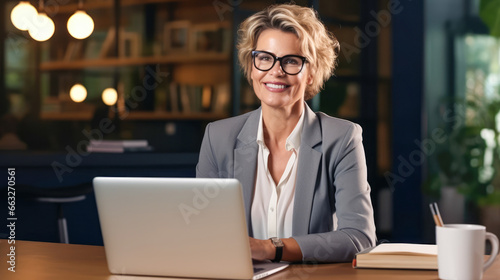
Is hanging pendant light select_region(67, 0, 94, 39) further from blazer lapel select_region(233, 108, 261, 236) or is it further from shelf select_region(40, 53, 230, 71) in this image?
blazer lapel select_region(233, 108, 261, 236)

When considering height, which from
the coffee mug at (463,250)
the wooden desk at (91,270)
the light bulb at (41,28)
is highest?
the light bulb at (41,28)

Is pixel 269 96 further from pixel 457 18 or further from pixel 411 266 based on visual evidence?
pixel 457 18

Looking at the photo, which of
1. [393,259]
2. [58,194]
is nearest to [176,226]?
[393,259]

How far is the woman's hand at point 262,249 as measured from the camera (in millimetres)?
1534

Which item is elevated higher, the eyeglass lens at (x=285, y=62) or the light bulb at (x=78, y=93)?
the eyeglass lens at (x=285, y=62)

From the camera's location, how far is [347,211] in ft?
6.19

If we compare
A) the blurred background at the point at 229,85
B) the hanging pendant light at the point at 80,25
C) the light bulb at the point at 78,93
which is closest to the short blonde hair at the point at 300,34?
the blurred background at the point at 229,85

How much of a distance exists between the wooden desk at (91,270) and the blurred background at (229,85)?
3.19m

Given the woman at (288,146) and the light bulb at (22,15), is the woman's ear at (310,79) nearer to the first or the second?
the woman at (288,146)

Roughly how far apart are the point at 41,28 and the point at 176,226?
12.9ft

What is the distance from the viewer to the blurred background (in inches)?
198

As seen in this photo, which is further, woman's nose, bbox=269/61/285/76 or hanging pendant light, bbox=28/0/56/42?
hanging pendant light, bbox=28/0/56/42

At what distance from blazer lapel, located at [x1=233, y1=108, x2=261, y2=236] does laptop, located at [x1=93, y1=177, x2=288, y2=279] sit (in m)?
0.70

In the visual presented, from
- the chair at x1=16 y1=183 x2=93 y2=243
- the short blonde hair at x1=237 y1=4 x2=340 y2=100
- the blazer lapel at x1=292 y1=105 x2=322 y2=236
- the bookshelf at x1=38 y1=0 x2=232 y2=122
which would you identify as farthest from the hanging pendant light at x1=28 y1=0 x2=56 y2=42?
the blazer lapel at x1=292 y1=105 x2=322 y2=236
